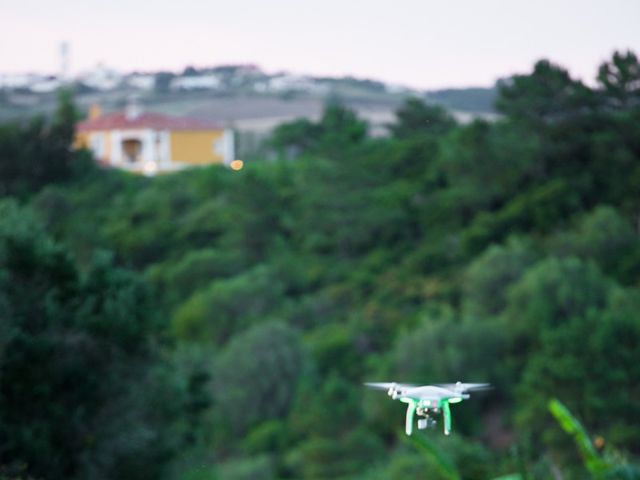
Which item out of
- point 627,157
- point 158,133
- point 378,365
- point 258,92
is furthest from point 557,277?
point 258,92

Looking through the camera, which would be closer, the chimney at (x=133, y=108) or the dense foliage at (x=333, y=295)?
the dense foliage at (x=333, y=295)

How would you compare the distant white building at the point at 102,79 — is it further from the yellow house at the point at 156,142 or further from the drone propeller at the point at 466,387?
the drone propeller at the point at 466,387

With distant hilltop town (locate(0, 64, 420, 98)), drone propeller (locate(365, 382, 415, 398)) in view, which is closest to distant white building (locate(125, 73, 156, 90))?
distant hilltop town (locate(0, 64, 420, 98))

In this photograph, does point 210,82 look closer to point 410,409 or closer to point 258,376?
point 258,376

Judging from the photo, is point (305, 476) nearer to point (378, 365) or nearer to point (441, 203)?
point (378, 365)

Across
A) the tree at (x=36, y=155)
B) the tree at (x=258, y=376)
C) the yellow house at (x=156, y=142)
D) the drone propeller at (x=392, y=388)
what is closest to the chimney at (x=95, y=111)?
the yellow house at (x=156, y=142)

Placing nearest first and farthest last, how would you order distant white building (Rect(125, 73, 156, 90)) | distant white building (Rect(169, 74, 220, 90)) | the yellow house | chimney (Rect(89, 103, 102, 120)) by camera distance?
the yellow house, distant white building (Rect(125, 73, 156, 90)), chimney (Rect(89, 103, 102, 120)), distant white building (Rect(169, 74, 220, 90))

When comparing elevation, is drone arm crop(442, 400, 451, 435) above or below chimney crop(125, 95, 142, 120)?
above

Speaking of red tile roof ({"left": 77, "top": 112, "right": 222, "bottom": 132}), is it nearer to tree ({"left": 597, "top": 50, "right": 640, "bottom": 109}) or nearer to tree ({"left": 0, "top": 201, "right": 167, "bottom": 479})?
tree ({"left": 597, "top": 50, "right": 640, "bottom": 109})
